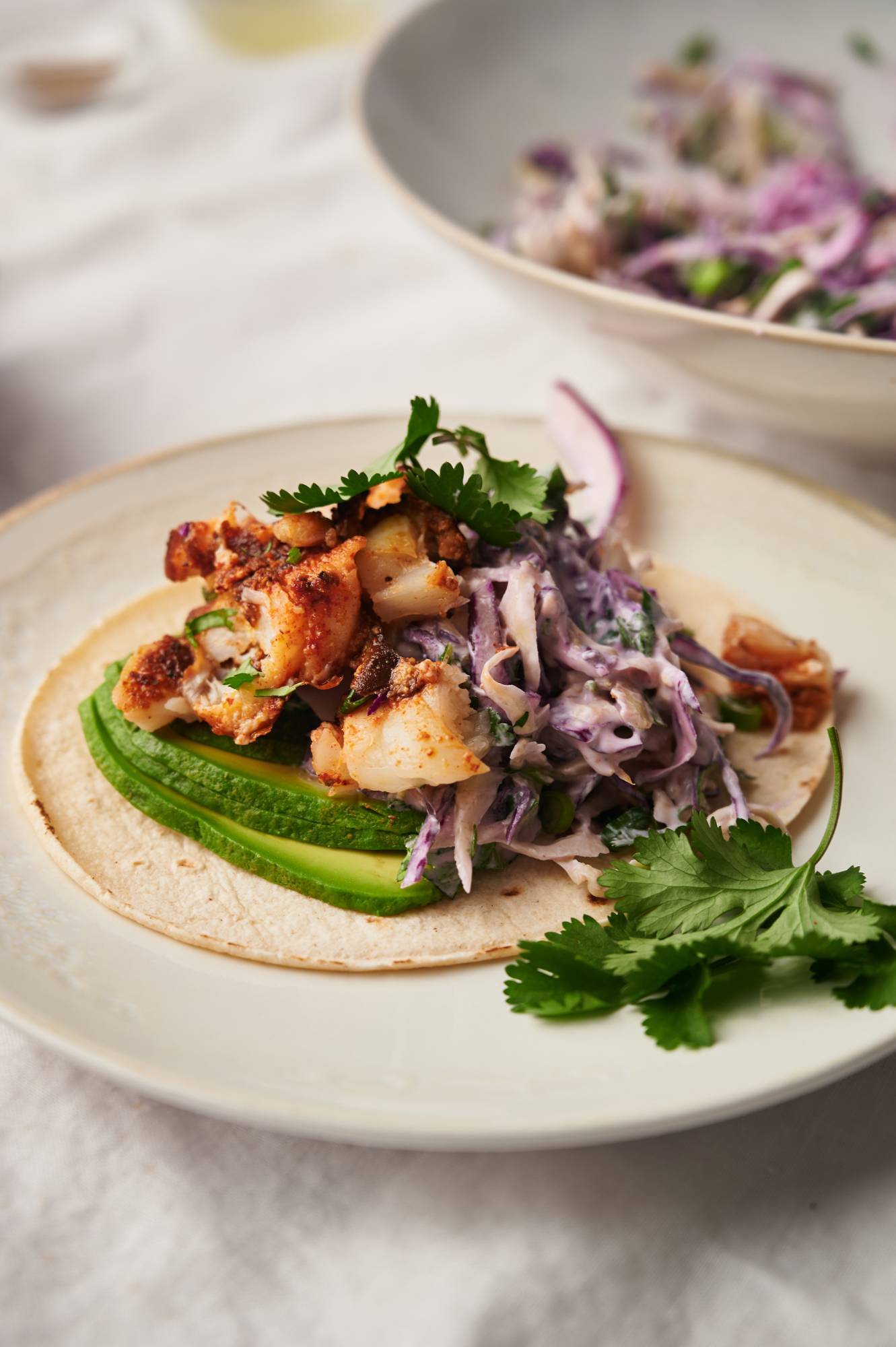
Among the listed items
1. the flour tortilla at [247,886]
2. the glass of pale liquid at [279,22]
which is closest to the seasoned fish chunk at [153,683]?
the flour tortilla at [247,886]

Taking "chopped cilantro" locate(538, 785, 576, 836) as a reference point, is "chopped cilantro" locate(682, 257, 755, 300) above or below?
above

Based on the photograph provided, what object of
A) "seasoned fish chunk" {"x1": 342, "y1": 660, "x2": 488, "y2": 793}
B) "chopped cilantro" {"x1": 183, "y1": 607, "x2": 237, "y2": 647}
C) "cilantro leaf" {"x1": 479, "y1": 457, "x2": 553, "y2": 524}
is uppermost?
"cilantro leaf" {"x1": 479, "y1": 457, "x2": 553, "y2": 524}

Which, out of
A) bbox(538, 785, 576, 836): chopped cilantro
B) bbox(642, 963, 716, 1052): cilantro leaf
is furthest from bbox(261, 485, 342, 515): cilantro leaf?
bbox(642, 963, 716, 1052): cilantro leaf

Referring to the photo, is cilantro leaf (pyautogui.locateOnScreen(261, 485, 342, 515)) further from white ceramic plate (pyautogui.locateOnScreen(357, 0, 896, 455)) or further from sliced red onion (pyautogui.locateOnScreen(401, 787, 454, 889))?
white ceramic plate (pyautogui.locateOnScreen(357, 0, 896, 455))

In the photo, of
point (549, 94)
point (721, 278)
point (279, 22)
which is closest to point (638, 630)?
point (721, 278)

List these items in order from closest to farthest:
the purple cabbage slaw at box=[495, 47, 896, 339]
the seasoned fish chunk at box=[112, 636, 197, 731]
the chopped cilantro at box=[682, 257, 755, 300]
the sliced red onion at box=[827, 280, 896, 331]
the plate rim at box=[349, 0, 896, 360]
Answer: the seasoned fish chunk at box=[112, 636, 197, 731] < the plate rim at box=[349, 0, 896, 360] < the sliced red onion at box=[827, 280, 896, 331] < the purple cabbage slaw at box=[495, 47, 896, 339] < the chopped cilantro at box=[682, 257, 755, 300]

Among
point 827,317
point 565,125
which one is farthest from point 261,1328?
point 565,125

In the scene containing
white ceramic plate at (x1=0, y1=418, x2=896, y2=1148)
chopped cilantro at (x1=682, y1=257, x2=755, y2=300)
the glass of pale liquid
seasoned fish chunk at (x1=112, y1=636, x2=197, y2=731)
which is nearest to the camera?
white ceramic plate at (x1=0, y1=418, x2=896, y2=1148)

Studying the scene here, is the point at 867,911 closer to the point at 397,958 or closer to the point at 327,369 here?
the point at 397,958

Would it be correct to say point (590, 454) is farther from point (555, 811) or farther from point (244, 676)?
point (244, 676)
